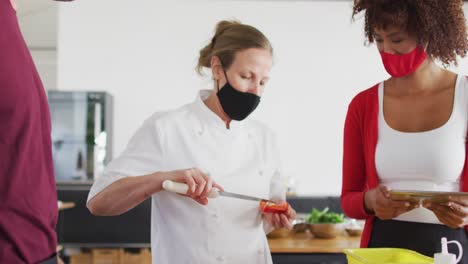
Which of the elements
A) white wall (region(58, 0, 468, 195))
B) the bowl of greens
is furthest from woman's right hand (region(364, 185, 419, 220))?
white wall (region(58, 0, 468, 195))

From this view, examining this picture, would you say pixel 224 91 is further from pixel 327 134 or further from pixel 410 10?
pixel 327 134

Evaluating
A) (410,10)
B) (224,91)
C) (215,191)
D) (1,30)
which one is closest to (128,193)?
(215,191)

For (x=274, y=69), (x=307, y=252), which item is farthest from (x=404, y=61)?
(x=274, y=69)

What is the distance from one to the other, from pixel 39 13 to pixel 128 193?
252 inches

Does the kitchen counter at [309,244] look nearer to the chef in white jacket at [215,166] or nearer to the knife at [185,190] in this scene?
the chef in white jacket at [215,166]

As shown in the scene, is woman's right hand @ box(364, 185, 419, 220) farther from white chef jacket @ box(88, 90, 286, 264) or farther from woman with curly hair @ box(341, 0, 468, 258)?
white chef jacket @ box(88, 90, 286, 264)

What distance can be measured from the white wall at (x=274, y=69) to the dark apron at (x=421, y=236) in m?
5.01

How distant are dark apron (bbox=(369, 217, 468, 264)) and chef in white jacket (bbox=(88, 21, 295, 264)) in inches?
11.3

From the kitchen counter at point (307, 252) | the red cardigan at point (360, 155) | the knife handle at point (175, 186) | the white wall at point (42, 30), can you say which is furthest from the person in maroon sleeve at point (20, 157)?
the white wall at point (42, 30)

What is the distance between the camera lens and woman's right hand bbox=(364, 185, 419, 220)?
1.28 metres

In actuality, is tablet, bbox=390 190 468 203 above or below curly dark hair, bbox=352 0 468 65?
below

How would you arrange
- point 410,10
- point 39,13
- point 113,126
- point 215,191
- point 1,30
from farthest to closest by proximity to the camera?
1. point 39,13
2. point 113,126
3. point 410,10
4. point 215,191
5. point 1,30

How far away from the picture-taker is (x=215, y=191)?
1363mm

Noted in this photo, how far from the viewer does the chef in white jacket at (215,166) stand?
150 cm
